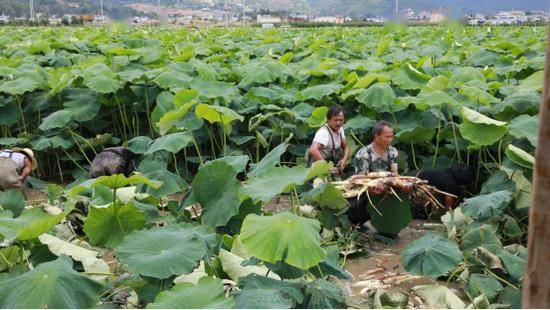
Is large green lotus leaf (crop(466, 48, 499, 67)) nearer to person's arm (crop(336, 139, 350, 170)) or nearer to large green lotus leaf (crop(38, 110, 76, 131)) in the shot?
person's arm (crop(336, 139, 350, 170))

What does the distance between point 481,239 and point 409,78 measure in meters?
2.57

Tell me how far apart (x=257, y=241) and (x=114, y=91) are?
4275mm

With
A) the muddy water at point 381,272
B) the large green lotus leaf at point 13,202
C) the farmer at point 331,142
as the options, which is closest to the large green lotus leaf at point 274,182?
the muddy water at point 381,272

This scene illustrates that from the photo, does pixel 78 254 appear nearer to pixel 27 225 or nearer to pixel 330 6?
pixel 27 225

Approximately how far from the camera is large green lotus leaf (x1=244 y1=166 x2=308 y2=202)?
9.07 feet

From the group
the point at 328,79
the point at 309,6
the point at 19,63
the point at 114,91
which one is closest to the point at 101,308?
the point at 114,91

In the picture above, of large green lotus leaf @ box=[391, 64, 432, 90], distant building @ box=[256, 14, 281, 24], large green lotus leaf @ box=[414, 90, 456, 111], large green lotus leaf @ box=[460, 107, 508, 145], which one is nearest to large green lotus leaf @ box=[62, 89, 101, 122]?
large green lotus leaf @ box=[391, 64, 432, 90]

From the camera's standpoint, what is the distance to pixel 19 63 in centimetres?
768

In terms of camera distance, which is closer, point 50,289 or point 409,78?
point 50,289

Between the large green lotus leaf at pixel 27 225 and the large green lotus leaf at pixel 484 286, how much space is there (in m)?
2.01

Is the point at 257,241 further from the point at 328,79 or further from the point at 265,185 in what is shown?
the point at 328,79

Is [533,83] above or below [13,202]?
above

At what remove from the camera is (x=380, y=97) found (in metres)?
5.37

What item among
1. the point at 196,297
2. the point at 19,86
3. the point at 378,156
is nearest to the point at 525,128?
the point at 378,156
